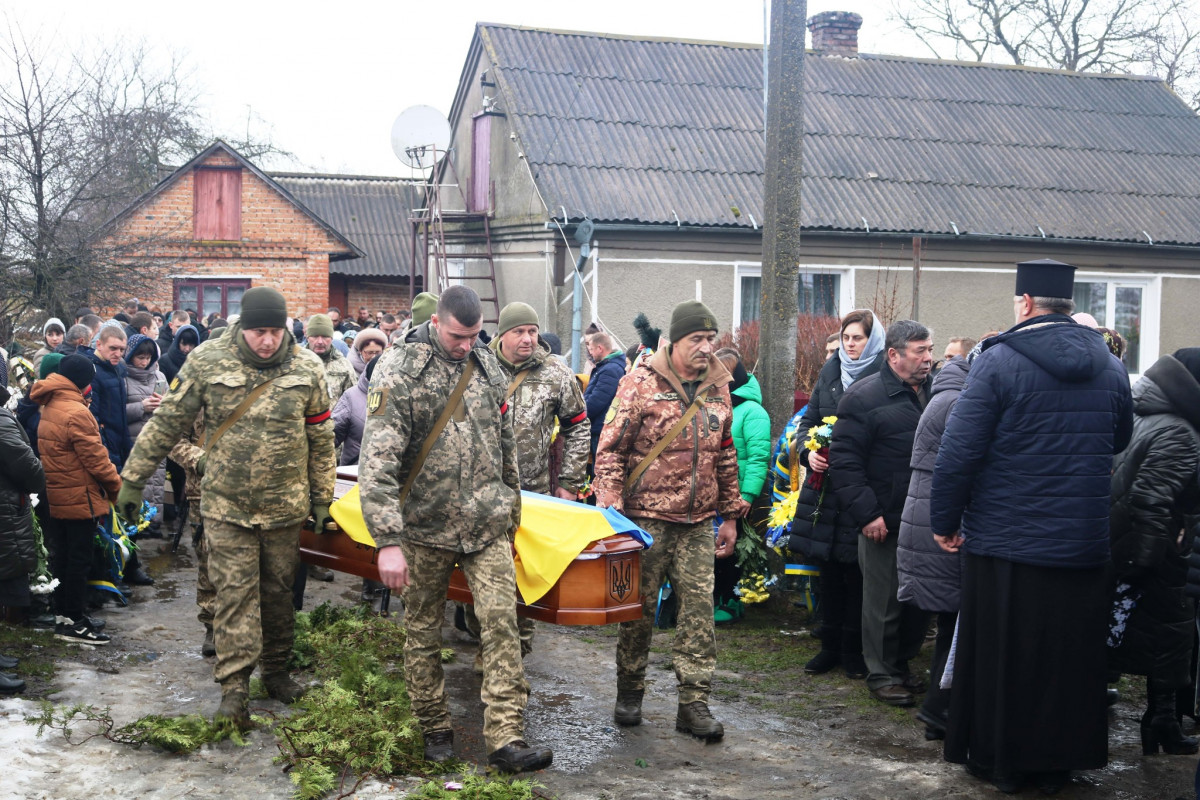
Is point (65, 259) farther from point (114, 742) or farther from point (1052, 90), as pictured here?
point (1052, 90)

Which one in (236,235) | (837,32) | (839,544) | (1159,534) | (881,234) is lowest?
(839,544)

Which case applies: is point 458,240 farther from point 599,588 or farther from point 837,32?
point 599,588

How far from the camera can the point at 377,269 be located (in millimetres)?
33312

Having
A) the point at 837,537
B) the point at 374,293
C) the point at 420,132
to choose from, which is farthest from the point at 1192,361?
the point at 374,293

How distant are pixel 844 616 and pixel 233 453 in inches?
147

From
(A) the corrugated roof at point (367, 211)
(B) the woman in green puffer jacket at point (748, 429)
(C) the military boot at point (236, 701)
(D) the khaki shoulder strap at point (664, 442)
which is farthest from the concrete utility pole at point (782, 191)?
(A) the corrugated roof at point (367, 211)

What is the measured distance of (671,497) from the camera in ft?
19.3

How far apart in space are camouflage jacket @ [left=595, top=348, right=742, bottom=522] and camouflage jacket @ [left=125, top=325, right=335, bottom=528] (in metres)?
1.55

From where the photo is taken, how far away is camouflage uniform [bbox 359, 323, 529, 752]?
16.8 ft

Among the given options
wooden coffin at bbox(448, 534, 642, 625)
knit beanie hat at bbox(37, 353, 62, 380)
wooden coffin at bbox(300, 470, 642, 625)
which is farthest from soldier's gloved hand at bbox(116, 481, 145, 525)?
knit beanie hat at bbox(37, 353, 62, 380)

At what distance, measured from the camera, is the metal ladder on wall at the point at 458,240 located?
18000 millimetres

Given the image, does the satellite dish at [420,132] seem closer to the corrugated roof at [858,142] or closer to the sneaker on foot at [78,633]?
the corrugated roof at [858,142]

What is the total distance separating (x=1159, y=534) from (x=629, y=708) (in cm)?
269

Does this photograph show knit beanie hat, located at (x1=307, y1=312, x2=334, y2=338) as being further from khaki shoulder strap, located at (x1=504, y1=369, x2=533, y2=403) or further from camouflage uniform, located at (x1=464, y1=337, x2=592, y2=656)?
khaki shoulder strap, located at (x1=504, y1=369, x2=533, y2=403)
